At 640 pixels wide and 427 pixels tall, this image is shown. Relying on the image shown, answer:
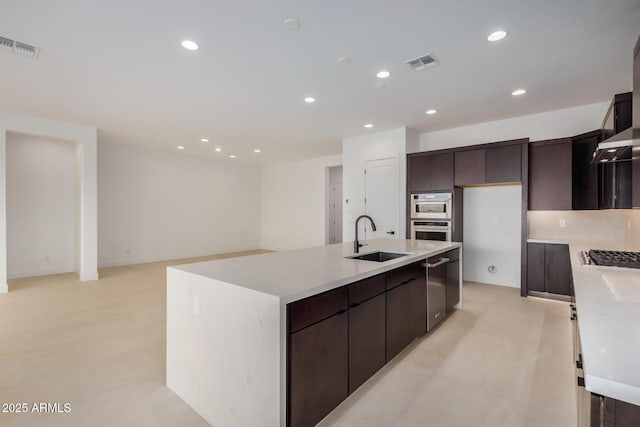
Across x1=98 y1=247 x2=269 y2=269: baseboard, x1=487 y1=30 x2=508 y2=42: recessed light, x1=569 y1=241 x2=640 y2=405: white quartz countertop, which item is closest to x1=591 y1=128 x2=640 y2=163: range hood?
x1=569 y1=241 x2=640 y2=405: white quartz countertop

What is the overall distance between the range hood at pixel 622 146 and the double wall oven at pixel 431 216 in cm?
243

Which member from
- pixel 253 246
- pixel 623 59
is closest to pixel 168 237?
pixel 253 246

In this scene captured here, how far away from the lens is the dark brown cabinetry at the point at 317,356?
5.12 ft

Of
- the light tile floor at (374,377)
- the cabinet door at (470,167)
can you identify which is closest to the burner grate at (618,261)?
the light tile floor at (374,377)

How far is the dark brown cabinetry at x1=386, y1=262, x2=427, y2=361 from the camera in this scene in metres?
2.43

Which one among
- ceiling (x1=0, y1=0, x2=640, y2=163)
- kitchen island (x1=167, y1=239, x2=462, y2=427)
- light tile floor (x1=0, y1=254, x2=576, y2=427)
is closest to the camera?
kitchen island (x1=167, y1=239, x2=462, y2=427)

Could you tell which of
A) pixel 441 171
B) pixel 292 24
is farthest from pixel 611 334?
pixel 441 171

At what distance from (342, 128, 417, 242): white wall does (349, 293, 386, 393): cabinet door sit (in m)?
3.58

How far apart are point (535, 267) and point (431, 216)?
1690 millimetres

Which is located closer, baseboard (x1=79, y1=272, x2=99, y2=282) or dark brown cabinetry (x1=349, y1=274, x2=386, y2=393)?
dark brown cabinetry (x1=349, y1=274, x2=386, y2=393)

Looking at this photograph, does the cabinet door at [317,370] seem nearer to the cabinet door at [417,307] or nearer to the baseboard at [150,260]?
the cabinet door at [417,307]

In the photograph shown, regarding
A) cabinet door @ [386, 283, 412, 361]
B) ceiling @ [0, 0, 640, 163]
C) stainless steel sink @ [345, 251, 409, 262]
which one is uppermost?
ceiling @ [0, 0, 640, 163]

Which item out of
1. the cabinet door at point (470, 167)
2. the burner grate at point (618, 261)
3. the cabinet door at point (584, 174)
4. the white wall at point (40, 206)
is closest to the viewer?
the burner grate at point (618, 261)

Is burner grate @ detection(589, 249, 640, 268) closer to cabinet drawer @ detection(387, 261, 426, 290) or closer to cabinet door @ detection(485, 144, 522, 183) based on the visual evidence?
cabinet drawer @ detection(387, 261, 426, 290)
